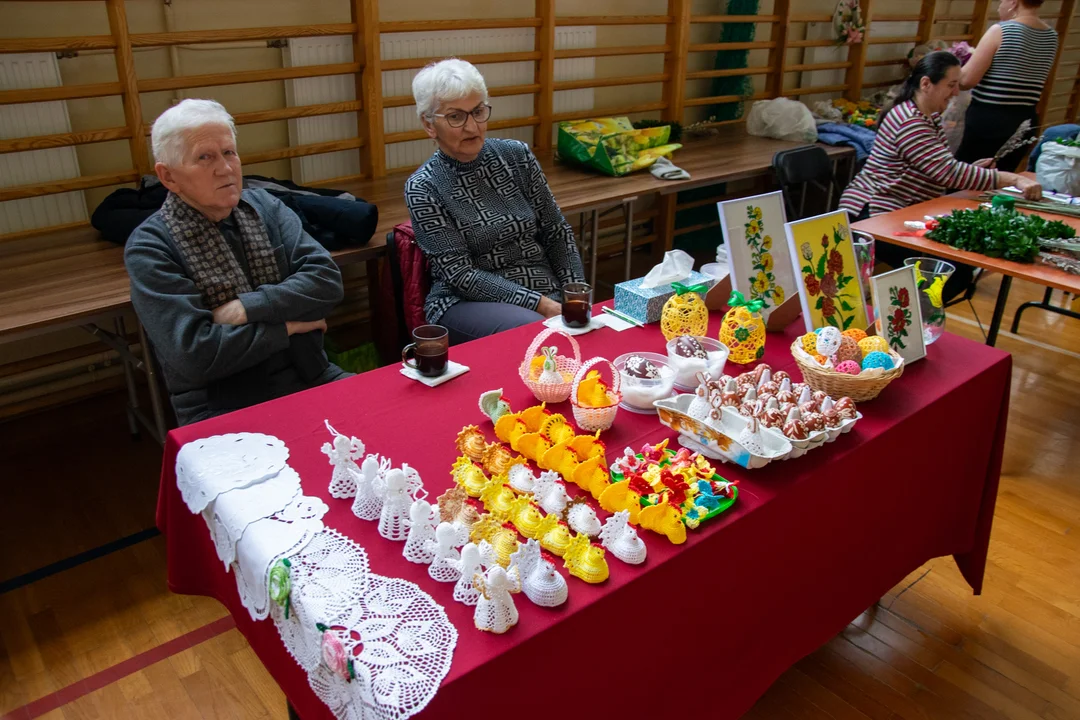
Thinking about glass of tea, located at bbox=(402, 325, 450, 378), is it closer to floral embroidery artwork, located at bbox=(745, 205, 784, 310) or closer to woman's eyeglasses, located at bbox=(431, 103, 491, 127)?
floral embroidery artwork, located at bbox=(745, 205, 784, 310)

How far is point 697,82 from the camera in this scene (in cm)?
520

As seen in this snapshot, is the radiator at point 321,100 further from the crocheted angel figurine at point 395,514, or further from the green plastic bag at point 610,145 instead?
the crocheted angel figurine at point 395,514

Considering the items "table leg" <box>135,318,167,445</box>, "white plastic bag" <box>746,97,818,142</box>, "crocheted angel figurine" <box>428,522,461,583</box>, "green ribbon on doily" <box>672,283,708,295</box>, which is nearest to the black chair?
"white plastic bag" <box>746,97,818,142</box>

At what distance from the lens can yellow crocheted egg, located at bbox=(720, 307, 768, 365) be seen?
5.80 ft

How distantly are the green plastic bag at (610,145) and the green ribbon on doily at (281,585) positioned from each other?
3.09 meters

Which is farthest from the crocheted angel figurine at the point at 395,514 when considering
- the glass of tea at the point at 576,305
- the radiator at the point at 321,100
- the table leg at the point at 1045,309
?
the table leg at the point at 1045,309

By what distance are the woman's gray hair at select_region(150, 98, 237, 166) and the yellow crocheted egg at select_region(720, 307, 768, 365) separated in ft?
4.25

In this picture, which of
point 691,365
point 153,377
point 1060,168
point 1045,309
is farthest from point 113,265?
point 1045,309

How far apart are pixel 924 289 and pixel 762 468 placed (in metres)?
0.81

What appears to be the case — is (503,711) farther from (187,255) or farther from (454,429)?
(187,255)

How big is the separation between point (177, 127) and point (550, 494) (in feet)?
4.28

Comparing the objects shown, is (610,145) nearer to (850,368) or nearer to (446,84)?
(446,84)

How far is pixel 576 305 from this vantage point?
1914 mm

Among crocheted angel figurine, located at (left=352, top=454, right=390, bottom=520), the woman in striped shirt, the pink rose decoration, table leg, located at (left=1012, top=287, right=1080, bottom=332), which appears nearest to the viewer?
the pink rose decoration
